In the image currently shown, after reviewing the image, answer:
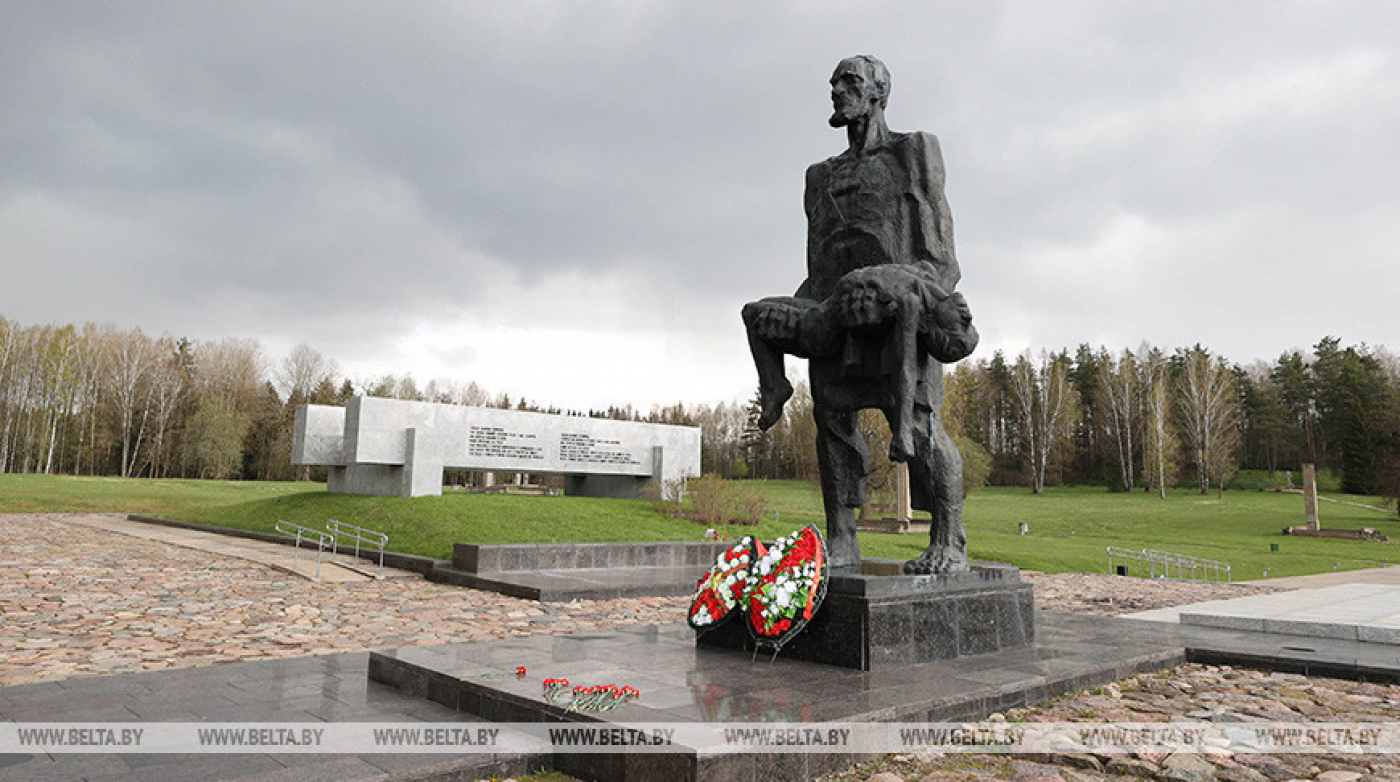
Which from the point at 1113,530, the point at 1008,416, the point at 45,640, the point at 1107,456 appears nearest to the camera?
the point at 45,640

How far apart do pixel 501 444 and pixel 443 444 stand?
1.59 metres

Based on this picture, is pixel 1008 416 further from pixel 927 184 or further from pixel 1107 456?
pixel 927 184

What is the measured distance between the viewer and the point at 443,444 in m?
18.6

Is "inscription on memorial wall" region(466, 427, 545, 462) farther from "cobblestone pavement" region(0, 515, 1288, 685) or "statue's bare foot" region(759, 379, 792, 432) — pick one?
"statue's bare foot" region(759, 379, 792, 432)

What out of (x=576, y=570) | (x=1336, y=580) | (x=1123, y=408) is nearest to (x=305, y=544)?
(x=576, y=570)

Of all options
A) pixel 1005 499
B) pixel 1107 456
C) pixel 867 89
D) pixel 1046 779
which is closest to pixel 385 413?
pixel 867 89

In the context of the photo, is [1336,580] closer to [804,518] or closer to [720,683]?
[804,518]

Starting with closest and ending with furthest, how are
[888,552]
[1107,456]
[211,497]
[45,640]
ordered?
[45,640] < [888,552] < [211,497] < [1107,456]

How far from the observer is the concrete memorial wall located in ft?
58.7

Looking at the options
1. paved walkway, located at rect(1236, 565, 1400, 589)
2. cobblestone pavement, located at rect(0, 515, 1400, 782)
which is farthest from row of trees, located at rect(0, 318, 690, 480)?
paved walkway, located at rect(1236, 565, 1400, 589)

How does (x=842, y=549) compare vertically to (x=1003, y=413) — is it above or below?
below

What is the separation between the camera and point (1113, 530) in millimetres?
32000

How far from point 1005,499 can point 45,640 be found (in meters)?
43.8

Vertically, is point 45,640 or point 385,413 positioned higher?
point 385,413
